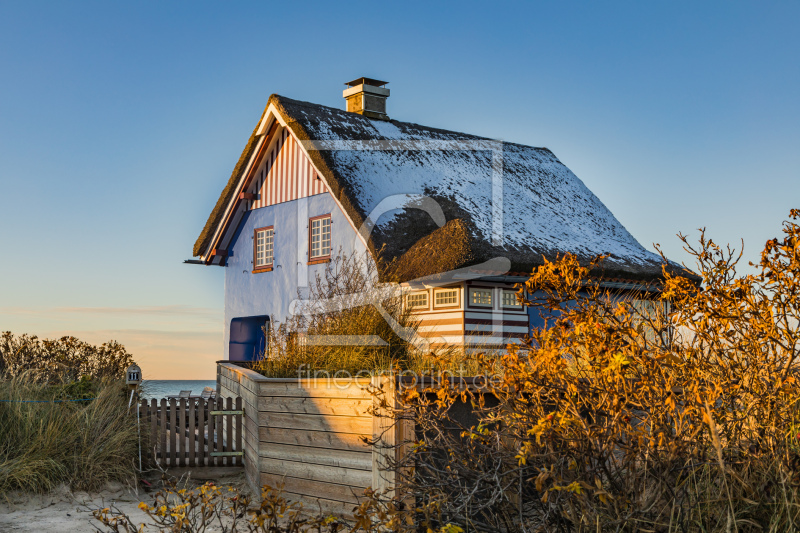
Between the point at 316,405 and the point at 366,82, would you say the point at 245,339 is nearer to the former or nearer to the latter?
the point at 366,82

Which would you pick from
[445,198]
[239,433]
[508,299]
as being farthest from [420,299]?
[239,433]

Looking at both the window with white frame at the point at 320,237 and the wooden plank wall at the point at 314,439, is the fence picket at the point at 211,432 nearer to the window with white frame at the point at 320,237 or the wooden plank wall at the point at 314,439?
the wooden plank wall at the point at 314,439

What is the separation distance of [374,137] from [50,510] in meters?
12.2

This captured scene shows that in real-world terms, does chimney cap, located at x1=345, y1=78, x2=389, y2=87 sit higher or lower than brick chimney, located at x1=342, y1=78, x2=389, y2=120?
higher

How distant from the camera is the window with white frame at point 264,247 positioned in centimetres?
1750

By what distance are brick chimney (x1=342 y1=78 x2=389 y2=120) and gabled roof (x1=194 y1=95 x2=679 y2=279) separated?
60 centimetres

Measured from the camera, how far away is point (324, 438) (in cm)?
654

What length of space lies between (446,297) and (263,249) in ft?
16.6

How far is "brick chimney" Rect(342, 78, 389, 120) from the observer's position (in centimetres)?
1964

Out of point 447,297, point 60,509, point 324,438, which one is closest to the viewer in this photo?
point 324,438

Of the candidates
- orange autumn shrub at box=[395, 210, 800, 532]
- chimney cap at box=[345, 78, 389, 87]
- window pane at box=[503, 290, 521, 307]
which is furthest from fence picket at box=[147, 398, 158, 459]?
chimney cap at box=[345, 78, 389, 87]

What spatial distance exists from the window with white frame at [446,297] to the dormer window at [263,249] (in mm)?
4271

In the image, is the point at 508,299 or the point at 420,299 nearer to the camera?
the point at 508,299

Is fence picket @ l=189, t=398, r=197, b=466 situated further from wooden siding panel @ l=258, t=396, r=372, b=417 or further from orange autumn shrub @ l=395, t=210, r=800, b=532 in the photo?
orange autumn shrub @ l=395, t=210, r=800, b=532
